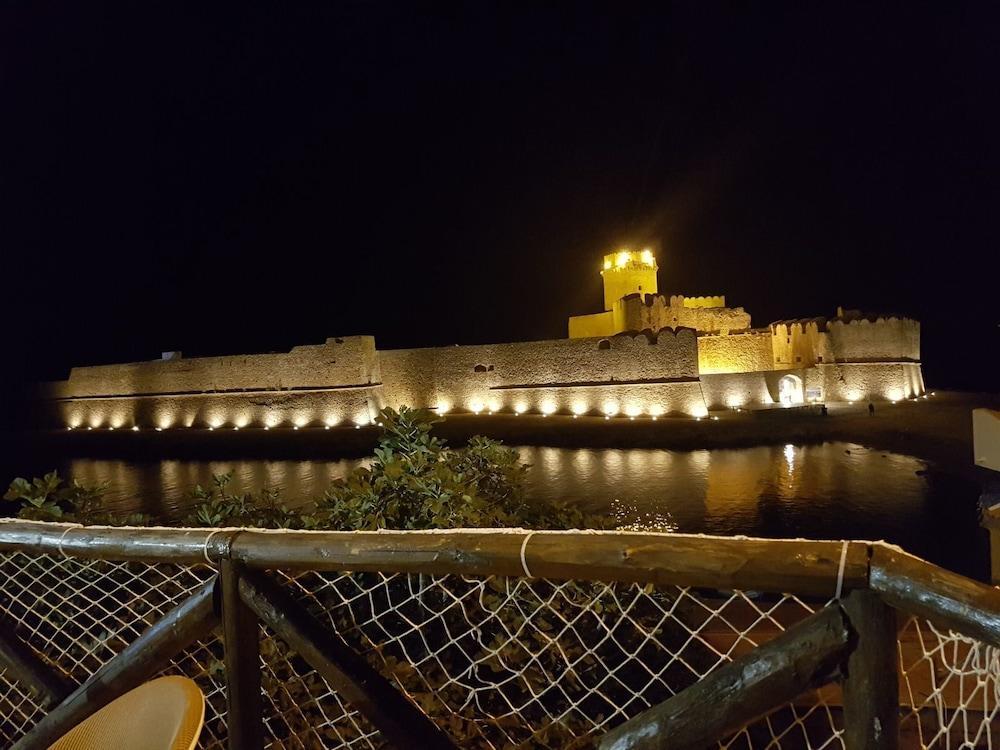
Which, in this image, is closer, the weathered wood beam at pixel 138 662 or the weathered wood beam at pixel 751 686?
the weathered wood beam at pixel 751 686

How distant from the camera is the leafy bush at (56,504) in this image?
2625 millimetres

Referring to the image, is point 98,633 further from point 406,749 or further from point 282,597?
point 406,749

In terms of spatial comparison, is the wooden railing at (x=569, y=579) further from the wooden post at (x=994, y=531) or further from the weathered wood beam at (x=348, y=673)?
the wooden post at (x=994, y=531)

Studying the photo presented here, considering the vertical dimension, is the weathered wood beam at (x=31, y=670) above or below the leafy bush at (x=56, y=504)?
below

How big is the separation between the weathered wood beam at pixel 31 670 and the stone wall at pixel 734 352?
1921cm

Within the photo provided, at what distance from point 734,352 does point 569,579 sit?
20345 millimetres

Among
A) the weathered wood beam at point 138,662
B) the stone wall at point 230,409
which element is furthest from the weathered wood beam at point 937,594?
the stone wall at point 230,409

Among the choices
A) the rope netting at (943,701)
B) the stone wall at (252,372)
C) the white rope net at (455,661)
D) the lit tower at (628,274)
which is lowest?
the rope netting at (943,701)

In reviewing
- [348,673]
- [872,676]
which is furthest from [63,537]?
[872,676]

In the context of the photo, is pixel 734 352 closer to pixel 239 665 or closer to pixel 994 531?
pixel 994 531

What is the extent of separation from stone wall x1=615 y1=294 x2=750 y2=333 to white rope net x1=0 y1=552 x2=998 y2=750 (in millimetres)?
17798

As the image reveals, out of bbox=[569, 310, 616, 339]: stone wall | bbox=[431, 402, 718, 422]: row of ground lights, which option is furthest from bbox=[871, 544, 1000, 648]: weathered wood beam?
bbox=[569, 310, 616, 339]: stone wall

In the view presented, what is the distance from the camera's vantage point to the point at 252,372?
66.0 ft

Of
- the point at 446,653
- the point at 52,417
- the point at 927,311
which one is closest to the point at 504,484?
the point at 446,653
